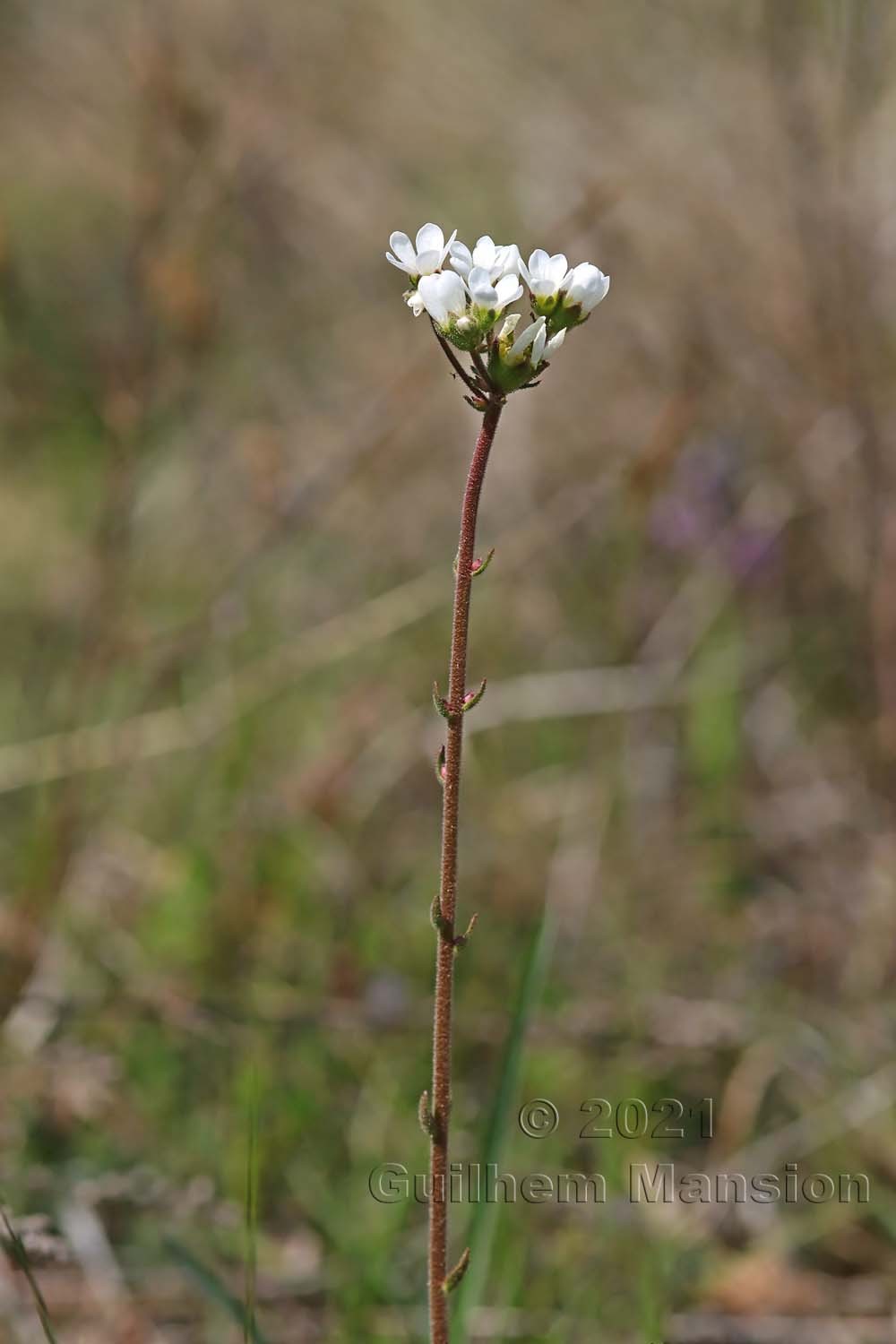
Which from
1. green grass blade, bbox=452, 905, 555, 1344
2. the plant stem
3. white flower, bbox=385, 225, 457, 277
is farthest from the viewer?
green grass blade, bbox=452, 905, 555, 1344

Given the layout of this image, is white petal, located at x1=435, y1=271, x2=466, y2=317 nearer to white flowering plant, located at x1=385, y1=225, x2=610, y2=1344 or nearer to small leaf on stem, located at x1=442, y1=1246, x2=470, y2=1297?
white flowering plant, located at x1=385, y1=225, x2=610, y2=1344

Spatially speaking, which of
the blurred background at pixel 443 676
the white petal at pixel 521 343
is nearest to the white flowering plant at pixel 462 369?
the white petal at pixel 521 343

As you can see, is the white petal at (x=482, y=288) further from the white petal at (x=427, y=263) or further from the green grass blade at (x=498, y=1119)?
the green grass blade at (x=498, y=1119)

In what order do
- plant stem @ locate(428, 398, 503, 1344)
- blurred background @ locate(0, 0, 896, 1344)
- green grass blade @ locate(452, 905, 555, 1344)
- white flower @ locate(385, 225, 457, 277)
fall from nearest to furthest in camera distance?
plant stem @ locate(428, 398, 503, 1344) < white flower @ locate(385, 225, 457, 277) < green grass blade @ locate(452, 905, 555, 1344) < blurred background @ locate(0, 0, 896, 1344)

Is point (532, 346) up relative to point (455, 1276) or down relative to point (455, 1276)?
up

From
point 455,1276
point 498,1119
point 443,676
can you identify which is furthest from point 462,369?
point 443,676

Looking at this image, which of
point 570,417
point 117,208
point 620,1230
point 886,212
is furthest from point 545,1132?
point 117,208

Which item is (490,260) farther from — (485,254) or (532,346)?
(532,346)

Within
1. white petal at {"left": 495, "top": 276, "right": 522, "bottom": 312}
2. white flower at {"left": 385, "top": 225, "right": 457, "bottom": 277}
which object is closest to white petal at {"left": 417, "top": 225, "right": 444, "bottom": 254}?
white flower at {"left": 385, "top": 225, "right": 457, "bottom": 277}
